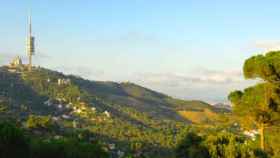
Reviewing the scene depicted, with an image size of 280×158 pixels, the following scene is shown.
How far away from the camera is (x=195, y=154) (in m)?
49.8

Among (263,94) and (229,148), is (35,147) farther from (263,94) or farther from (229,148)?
(263,94)

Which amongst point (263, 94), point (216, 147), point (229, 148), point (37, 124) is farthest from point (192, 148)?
point (37, 124)

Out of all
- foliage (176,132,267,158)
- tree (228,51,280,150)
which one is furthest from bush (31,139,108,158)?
tree (228,51,280,150)

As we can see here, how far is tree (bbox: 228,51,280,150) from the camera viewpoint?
46.7 metres

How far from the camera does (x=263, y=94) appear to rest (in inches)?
1858

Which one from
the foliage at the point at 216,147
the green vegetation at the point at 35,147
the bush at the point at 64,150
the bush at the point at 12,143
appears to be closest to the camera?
the bush at the point at 12,143

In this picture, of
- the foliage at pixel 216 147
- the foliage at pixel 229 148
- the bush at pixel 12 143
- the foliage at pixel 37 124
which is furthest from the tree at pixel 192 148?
the foliage at pixel 37 124

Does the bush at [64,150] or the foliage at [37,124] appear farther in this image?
the foliage at [37,124]

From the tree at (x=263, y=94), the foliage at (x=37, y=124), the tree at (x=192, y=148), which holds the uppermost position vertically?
the tree at (x=263, y=94)

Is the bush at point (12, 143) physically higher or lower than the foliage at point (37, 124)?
lower

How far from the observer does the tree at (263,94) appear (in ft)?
153

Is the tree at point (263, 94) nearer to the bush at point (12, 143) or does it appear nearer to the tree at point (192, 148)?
the tree at point (192, 148)

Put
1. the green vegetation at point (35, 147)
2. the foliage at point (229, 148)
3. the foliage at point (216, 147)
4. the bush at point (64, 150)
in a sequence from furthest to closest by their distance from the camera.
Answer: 1. the foliage at point (216, 147)
2. the foliage at point (229, 148)
3. the bush at point (64, 150)
4. the green vegetation at point (35, 147)

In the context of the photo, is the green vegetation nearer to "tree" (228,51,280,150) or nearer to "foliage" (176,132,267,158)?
"foliage" (176,132,267,158)
